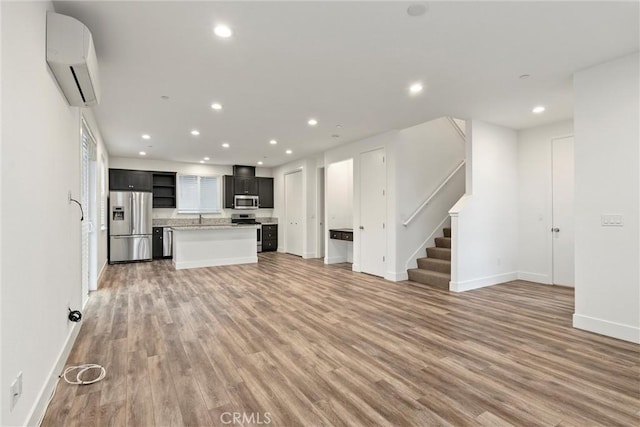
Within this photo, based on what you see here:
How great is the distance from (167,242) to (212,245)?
2168 mm

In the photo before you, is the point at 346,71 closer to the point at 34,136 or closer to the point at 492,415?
the point at 34,136

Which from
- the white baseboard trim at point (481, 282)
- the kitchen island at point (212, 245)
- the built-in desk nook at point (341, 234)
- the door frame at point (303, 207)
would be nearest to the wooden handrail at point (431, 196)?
the white baseboard trim at point (481, 282)

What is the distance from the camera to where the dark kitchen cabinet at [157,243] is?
8.37 m

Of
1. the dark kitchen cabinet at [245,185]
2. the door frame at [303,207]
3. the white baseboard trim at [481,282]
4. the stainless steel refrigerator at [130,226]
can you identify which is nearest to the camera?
the white baseboard trim at [481,282]

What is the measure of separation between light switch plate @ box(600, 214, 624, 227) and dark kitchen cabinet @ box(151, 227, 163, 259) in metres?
8.80

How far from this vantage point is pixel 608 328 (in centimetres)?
302

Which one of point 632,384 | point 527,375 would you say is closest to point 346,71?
point 527,375

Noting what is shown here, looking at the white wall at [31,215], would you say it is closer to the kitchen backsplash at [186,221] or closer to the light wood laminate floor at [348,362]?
the light wood laminate floor at [348,362]

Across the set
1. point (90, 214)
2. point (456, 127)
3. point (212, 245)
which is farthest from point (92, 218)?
point (456, 127)

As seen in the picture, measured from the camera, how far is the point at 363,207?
6.22m

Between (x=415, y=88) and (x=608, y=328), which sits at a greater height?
(x=415, y=88)

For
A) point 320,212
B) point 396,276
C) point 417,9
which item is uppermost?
point 417,9

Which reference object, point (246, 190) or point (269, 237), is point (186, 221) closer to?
point (246, 190)

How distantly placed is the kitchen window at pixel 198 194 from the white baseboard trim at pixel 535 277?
308 inches
